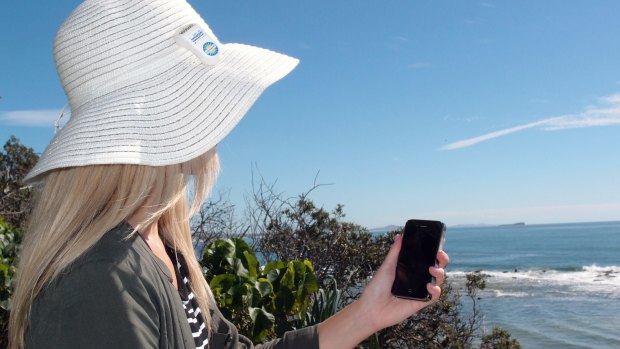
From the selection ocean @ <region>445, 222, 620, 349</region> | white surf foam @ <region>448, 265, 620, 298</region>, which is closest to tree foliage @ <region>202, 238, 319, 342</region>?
ocean @ <region>445, 222, 620, 349</region>

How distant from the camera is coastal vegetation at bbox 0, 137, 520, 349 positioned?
3.08 m

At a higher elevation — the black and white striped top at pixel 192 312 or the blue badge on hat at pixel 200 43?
the blue badge on hat at pixel 200 43

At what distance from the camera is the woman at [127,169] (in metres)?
0.94

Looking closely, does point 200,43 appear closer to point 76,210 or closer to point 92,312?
point 76,210

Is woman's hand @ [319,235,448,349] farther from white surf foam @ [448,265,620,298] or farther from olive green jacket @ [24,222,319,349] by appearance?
white surf foam @ [448,265,620,298]

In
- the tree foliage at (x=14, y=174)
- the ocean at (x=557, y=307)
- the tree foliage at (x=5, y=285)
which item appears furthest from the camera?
the ocean at (x=557, y=307)

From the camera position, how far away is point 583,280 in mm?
32625

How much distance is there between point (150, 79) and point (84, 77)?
5.5 inches

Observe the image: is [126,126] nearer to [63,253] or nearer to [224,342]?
[63,253]

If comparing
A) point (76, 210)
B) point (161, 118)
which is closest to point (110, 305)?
point (76, 210)

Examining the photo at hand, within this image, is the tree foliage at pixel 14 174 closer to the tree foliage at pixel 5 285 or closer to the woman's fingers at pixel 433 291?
the tree foliage at pixel 5 285

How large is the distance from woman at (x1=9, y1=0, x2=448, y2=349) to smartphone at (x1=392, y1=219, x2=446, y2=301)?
1.60ft

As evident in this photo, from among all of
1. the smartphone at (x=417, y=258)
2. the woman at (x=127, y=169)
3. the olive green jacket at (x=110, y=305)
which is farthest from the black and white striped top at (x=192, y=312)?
the smartphone at (x=417, y=258)

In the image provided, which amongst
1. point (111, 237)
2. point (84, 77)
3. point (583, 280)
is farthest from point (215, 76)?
point (583, 280)
